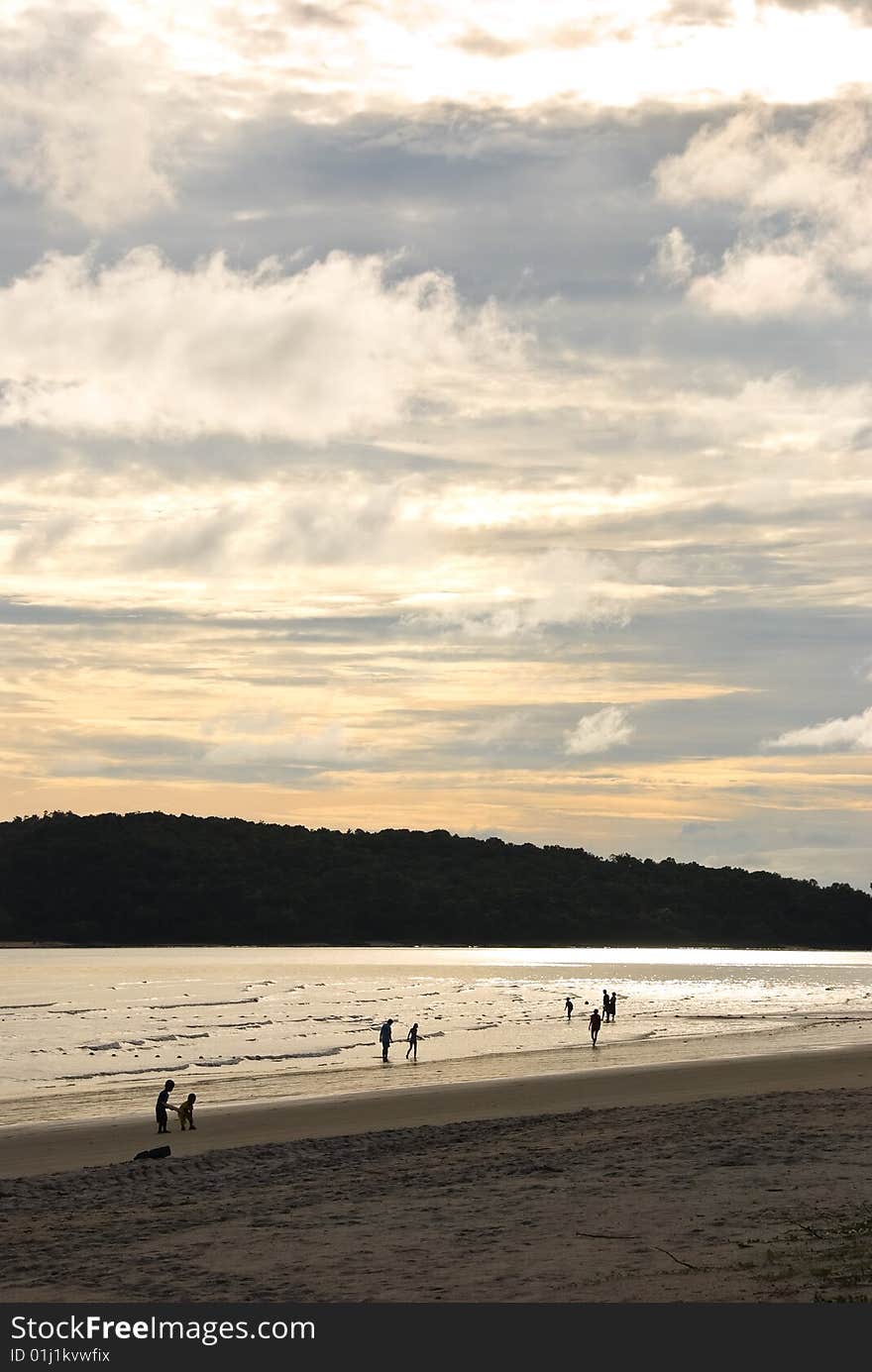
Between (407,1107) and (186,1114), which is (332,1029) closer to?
(407,1107)

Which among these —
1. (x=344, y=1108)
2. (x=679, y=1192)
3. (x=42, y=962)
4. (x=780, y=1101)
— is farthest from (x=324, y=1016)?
(x=42, y=962)

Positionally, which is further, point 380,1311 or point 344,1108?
point 344,1108

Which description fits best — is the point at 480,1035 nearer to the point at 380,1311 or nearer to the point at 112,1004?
the point at 112,1004

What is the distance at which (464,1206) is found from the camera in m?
20.4

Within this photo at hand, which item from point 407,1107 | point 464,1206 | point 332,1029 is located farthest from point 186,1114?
point 332,1029

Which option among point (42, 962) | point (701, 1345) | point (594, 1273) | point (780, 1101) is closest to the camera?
point (701, 1345)

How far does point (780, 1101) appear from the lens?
108ft

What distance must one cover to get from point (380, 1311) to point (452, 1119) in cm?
2119

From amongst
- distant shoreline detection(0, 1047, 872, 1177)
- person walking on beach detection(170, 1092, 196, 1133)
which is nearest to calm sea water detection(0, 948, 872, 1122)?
distant shoreline detection(0, 1047, 872, 1177)

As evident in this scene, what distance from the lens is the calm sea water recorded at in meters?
49.3

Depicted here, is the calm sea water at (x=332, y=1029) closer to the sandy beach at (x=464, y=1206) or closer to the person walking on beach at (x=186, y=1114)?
the person walking on beach at (x=186, y=1114)

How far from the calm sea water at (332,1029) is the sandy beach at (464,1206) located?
13.7m

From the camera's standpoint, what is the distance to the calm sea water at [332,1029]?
49.3 meters

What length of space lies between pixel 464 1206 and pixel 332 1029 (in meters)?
55.6
